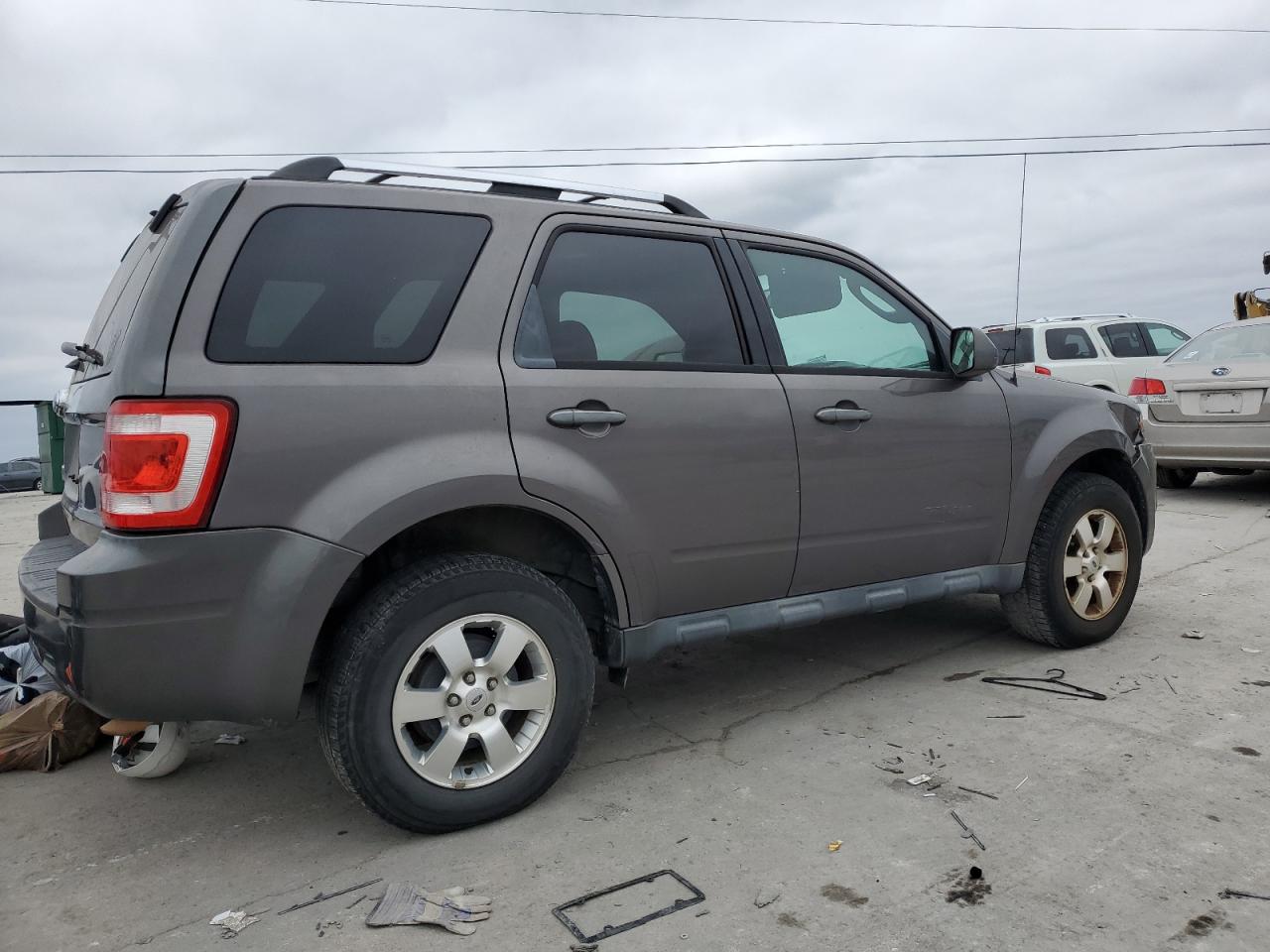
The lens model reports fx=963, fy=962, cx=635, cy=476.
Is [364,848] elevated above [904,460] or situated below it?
below

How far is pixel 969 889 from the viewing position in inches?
94.7

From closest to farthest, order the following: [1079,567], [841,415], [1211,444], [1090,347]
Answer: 1. [841,415]
2. [1079,567]
3. [1211,444]
4. [1090,347]

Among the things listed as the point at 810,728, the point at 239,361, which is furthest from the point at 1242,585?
the point at 239,361

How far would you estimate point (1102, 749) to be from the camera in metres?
3.26

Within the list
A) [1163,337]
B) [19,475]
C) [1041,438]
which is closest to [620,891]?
[1041,438]

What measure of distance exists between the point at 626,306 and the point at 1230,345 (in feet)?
25.8

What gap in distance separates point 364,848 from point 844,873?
1.35 m

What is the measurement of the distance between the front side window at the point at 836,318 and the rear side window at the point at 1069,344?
9806mm

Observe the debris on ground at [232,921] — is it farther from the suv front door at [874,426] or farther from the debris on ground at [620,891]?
the suv front door at [874,426]

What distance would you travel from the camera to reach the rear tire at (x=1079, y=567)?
4.26 m

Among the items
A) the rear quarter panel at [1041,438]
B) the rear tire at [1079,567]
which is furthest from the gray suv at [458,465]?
the rear tire at [1079,567]

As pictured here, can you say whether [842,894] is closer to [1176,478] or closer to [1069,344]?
[1176,478]

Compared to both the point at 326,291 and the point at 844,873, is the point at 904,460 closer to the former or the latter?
the point at 844,873

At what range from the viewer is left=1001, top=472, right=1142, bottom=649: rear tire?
4258 millimetres
